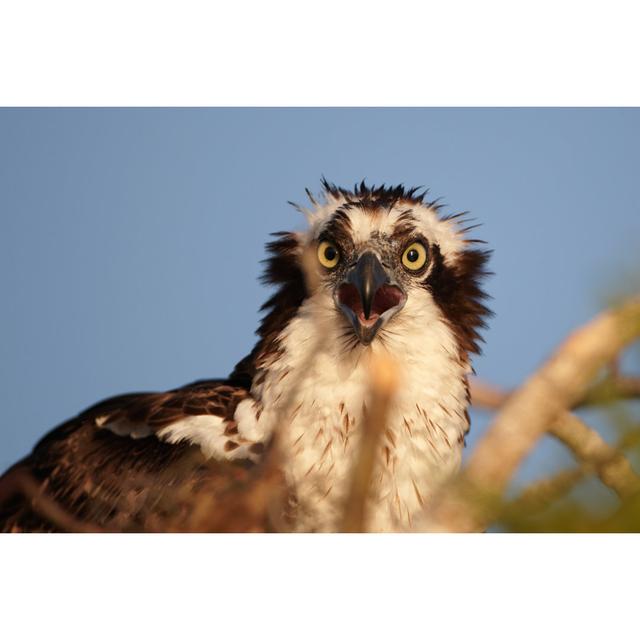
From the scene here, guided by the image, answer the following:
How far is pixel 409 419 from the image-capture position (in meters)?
2.60

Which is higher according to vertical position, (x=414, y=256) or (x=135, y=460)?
(x=414, y=256)

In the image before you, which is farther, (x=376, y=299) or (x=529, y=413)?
(x=376, y=299)

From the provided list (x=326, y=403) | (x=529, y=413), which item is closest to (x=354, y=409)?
(x=326, y=403)

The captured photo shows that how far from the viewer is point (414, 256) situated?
2.69 m

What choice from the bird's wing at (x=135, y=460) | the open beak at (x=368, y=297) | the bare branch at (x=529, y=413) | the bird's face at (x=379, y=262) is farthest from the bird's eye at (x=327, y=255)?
the bare branch at (x=529, y=413)

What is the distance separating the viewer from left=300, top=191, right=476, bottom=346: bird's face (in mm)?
2535

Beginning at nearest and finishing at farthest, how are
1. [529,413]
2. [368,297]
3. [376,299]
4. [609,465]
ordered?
[609,465] → [529,413] → [368,297] → [376,299]

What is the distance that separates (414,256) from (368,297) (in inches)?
13.2

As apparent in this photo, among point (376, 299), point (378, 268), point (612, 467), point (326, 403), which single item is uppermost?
point (612, 467)

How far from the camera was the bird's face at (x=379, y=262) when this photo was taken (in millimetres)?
2535

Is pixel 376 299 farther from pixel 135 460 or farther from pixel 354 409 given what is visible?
pixel 135 460

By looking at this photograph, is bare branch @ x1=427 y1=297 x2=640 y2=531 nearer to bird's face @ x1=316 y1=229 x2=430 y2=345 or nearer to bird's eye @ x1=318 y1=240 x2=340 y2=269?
bird's face @ x1=316 y1=229 x2=430 y2=345

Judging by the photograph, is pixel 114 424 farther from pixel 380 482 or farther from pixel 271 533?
pixel 380 482

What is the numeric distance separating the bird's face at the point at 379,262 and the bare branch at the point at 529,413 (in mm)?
1263
